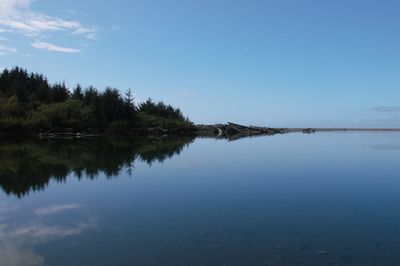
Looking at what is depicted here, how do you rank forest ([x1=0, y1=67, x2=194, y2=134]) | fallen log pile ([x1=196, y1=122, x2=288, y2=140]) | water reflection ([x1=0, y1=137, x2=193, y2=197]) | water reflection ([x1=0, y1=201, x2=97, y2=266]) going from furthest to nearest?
fallen log pile ([x1=196, y1=122, x2=288, y2=140]) → forest ([x1=0, y1=67, x2=194, y2=134]) → water reflection ([x1=0, y1=137, x2=193, y2=197]) → water reflection ([x1=0, y1=201, x2=97, y2=266])

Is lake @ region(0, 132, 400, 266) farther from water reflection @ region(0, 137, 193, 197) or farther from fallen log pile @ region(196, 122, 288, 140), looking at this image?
fallen log pile @ region(196, 122, 288, 140)

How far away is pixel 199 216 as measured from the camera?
962 centimetres

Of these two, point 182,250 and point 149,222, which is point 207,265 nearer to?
point 182,250

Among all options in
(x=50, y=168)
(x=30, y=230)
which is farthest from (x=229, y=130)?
(x=30, y=230)

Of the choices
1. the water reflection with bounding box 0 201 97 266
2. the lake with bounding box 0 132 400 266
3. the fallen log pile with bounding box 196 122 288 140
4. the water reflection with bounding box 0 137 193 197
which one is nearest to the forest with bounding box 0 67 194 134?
the fallen log pile with bounding box 196 122 288 140

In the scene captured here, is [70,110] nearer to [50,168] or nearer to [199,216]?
[50,168]

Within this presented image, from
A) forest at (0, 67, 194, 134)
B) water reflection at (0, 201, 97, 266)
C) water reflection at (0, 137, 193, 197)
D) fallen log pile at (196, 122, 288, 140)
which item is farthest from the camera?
fallen log pile at (196, 122, 288, 140)

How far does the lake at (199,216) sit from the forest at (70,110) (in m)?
35.4

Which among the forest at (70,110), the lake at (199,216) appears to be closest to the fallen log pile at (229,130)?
the forest at (70,110)

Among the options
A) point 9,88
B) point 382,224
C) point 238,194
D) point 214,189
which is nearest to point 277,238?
point 382,224

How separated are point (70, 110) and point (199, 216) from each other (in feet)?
164

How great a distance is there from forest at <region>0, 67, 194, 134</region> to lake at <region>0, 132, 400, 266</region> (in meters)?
35.4

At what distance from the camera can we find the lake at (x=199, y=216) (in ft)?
22.3

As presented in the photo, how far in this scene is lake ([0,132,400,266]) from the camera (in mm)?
6805
